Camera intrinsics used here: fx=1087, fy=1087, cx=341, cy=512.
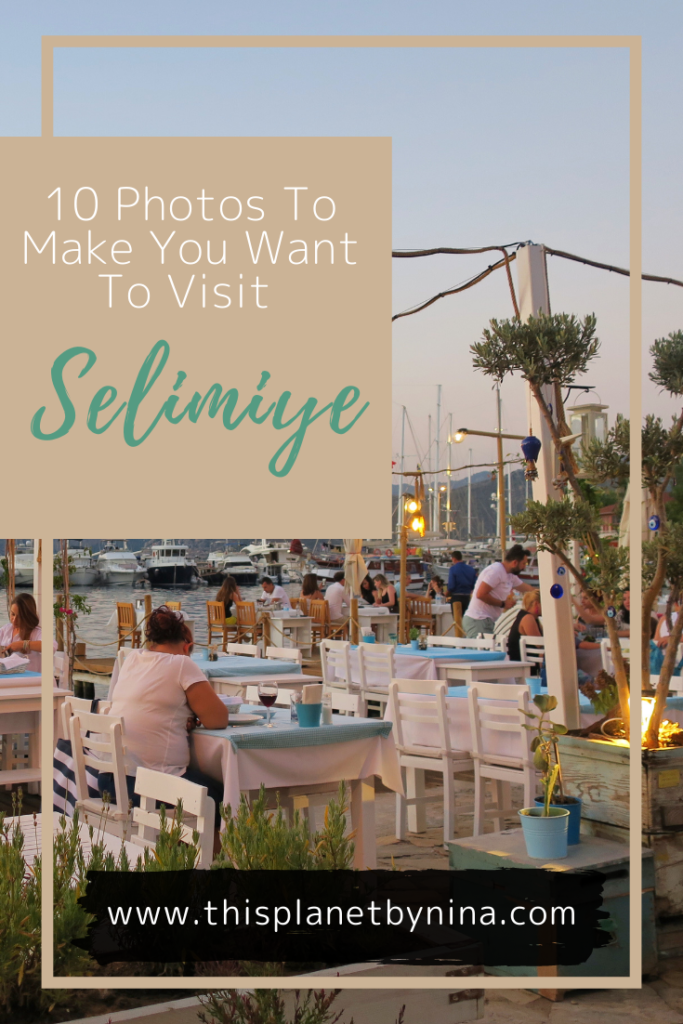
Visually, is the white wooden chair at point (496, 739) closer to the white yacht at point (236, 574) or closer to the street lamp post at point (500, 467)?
the street lamp post at point (500, 467)

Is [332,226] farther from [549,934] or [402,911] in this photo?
[549,934]

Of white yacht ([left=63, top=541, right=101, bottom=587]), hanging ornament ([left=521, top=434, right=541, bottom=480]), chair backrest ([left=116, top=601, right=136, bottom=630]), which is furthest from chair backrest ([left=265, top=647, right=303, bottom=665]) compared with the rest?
chair backrest ([left=116, top=601, right=136, bottom=630])

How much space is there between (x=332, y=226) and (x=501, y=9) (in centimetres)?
83

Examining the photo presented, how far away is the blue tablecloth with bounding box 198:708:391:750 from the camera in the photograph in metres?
4.05

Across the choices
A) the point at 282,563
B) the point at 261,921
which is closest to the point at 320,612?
the point at 282,563

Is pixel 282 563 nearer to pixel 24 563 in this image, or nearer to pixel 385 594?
pixel 385 594

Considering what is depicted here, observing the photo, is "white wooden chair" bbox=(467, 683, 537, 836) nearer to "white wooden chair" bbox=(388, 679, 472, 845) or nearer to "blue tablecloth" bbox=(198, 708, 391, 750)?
"white wooden chair" bbox=(388, 679, 472, 845)

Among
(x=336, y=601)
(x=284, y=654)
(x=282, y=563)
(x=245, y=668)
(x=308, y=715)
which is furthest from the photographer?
(x=282, y=563)

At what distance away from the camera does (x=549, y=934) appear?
11.1ft

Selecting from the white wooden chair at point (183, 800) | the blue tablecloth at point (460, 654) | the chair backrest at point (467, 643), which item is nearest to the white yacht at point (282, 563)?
the chair backrest at point (467, 643)

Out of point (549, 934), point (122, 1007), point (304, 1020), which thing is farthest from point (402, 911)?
point (549, 934)

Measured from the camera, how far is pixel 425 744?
5.34 m

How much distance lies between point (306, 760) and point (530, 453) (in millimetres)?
1447

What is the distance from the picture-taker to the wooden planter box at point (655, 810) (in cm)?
365
